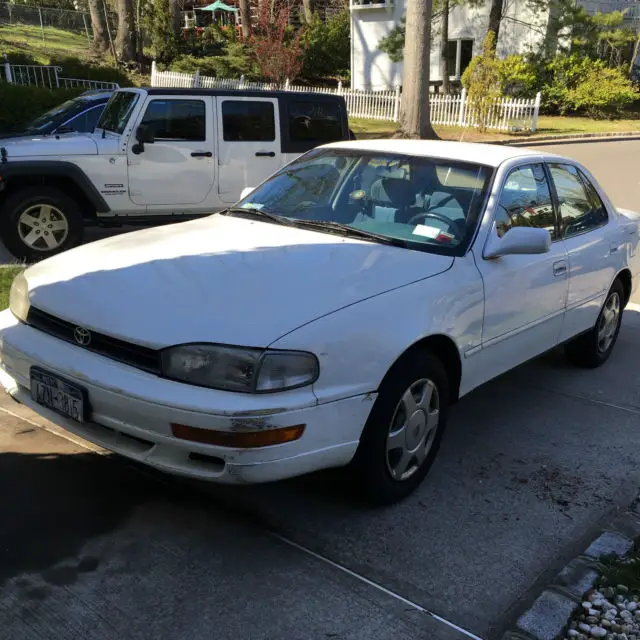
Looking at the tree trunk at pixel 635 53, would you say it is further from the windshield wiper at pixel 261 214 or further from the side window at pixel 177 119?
the windshield wiper at pixel 261 214

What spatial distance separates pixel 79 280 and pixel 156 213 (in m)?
5.07

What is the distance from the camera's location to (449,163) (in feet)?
14.0

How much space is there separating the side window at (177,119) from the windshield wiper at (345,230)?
14.7ft

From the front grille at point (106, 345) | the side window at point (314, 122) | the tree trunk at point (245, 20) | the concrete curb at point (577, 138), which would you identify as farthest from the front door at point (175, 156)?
the tree trunk at point (245, 20)

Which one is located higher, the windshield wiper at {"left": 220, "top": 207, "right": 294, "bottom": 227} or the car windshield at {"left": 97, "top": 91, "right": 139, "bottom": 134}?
the car windshield at {"left": 97, "top": 91, "right": 139, "bottom": 134}

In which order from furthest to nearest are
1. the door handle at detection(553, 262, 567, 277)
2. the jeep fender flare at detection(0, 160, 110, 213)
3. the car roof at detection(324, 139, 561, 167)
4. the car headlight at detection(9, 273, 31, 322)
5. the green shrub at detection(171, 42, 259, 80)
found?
the green shrub at detection(171, 42, 259, 80), the jeep fender flare at detection(0, 160, 110, 213), the door handle at detection(553, 262, 567, 277), the car roof at detection(324, 139, 561, 167), the car headlight at detection(9, 273, 31, 322)

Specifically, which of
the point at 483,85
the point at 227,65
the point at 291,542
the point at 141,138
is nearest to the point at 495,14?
the point at 483,85

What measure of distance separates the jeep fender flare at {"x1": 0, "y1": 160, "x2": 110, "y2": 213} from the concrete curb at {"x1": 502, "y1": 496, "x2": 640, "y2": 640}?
6.27m

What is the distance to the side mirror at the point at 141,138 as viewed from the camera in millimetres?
7887

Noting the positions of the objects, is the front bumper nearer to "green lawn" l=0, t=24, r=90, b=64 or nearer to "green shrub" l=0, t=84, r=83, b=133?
"green shrub" l=0, t=84, r=83, b=133

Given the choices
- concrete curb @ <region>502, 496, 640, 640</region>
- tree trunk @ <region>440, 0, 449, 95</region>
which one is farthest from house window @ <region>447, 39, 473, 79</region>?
concrete curb @ <region>502, 496, 640, 640</region>

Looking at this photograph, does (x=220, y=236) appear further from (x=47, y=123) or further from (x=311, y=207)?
(x=47, y=123)

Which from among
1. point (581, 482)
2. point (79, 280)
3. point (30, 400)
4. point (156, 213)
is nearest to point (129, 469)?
point (30, 400)

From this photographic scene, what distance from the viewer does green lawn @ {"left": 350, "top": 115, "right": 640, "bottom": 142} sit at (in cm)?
2205
